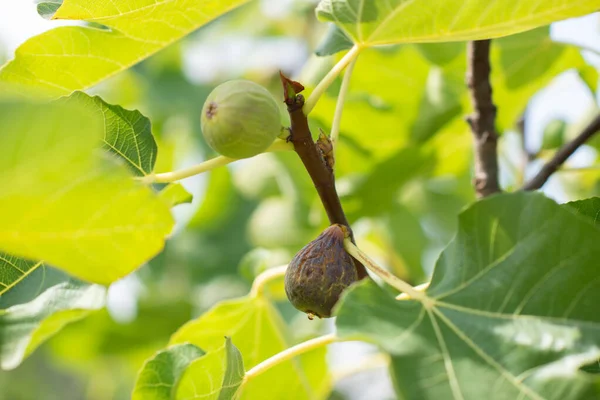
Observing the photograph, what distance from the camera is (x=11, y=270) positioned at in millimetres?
1115

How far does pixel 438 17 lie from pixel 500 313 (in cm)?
45

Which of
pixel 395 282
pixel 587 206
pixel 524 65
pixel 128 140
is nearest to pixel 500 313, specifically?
pixel 395 282

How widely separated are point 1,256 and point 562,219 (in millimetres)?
804

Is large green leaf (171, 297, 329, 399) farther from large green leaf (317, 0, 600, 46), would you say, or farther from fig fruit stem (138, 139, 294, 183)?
large green leaf (317, 0, 600, 46)

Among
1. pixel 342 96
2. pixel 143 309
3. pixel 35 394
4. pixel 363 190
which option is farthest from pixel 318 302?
pixel 35 394

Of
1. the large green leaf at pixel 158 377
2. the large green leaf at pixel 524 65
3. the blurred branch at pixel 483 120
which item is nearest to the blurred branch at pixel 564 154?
the blurred branch at pixel 483 120

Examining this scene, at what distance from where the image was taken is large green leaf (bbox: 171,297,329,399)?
1.40 m

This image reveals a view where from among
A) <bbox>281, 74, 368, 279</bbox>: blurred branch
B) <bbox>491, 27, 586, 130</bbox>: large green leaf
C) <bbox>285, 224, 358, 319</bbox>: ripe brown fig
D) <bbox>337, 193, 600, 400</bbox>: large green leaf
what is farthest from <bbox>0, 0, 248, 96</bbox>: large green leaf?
<bbox>491, 27, 586, 130</bbox>: large green leaf

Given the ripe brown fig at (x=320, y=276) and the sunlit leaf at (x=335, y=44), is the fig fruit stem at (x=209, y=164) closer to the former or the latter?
the ripe brown fig at (x=320, y=276)

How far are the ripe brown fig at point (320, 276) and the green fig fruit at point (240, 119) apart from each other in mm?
159

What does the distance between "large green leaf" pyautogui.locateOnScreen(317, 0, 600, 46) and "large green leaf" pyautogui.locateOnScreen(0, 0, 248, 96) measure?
0.59 feet

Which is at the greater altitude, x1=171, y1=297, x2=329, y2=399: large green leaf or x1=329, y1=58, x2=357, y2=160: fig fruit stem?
x1=329, y1=58, x2=357, y2=160: fig fruit stem

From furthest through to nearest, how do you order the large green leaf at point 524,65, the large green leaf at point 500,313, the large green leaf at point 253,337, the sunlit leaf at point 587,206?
the large green leaf at point 524,65
the large green leaf at point 253,337
the sunlit leaf at point 587,206
the large green leaf at point 500,313

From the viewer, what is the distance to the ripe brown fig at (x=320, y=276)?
37.8 inches
